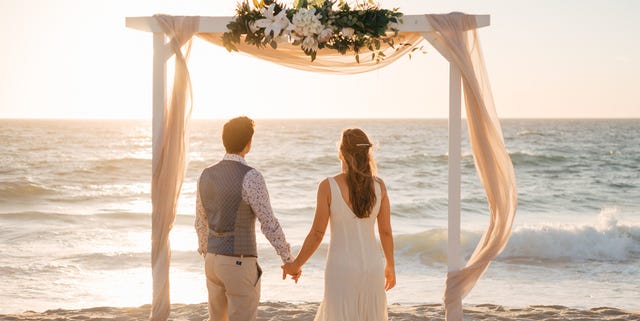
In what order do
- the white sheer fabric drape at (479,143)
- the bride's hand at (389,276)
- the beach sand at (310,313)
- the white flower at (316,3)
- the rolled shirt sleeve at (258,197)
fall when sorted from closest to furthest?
the rolled shirt sleeve at (258,197) < the bride's hand at (389,276) < the white flower at (316,3) < the white sheer fabric drape at (479,143) < the beach sand at (310,313)

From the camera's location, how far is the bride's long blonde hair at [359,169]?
404 centimetres

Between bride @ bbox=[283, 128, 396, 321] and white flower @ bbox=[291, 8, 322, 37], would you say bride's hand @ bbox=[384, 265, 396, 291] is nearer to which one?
bride @ bbox=[283, 128, 396, 321]

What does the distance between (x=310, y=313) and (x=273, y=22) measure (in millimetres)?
2839

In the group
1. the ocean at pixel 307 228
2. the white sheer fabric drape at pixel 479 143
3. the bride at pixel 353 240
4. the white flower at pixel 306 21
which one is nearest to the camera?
the bride at pixel 353 240

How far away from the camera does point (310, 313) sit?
6.63 metres

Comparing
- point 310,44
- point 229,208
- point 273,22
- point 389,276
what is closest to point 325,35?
point 310,44

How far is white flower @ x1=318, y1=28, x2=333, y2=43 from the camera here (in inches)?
190

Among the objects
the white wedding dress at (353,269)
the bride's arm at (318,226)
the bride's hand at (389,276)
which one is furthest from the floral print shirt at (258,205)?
the bride's hand at (389,276)

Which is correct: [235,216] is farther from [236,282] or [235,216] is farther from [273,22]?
[273,22]

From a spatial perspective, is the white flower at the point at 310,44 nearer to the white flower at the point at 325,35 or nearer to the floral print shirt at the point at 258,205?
the white flower at the point at 325,35

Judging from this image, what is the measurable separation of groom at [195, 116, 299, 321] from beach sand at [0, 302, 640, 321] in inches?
95.5

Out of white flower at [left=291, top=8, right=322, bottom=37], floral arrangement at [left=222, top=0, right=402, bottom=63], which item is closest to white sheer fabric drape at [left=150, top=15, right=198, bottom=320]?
floral arrangement at [left=222, top=0, right=402, bottom=63]

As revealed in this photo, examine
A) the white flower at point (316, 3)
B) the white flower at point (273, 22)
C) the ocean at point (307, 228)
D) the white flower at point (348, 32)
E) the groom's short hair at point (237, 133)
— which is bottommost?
the ocean at point (307, 228)

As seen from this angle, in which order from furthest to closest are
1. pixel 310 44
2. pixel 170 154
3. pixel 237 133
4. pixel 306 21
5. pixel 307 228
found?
pixel 307 228 < pixel 170 154 < pixel 310 44 < pixel 306 21 < pixel 237 133
